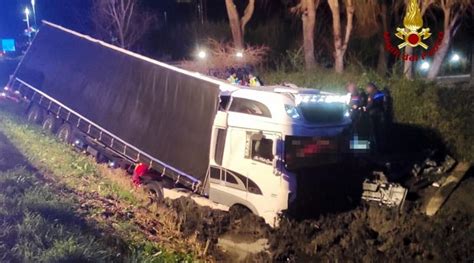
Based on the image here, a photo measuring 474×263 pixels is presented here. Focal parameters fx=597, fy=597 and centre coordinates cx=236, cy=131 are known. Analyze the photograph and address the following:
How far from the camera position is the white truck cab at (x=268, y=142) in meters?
8.66

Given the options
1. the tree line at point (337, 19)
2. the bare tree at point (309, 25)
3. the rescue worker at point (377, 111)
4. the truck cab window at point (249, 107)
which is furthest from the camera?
the bare tree at point (309, 25)

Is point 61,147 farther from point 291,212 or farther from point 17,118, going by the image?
point 291,212

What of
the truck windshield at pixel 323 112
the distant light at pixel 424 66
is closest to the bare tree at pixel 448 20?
the distant light at pixel 424 66

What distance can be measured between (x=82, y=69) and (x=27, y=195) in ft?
18.8

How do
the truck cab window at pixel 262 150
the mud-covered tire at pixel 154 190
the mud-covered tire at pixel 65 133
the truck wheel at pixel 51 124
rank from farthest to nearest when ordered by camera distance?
the truck wheel at pixel 51 124
the mud-covered tire at pixel 65 133
the mud-covered tire at pixel 154 190
the truck cab window at pixel 262 150

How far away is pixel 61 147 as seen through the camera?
13352 mm

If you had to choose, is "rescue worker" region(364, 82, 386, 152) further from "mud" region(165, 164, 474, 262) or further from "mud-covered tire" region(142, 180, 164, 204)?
"mud-covered tire" region(142, 180, 164, 204)

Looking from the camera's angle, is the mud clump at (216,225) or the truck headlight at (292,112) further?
the truck headlight at (292,112)

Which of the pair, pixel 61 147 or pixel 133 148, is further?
pixel 61 147

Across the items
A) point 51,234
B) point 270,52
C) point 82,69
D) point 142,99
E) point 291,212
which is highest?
point 270,52

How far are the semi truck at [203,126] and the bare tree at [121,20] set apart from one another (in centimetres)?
1413

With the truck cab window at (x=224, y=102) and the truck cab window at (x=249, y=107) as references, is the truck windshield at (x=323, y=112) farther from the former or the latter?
the truck cab window at (x=224, y=102)

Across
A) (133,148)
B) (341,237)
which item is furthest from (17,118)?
(341,237)

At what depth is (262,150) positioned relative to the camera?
8852mm
